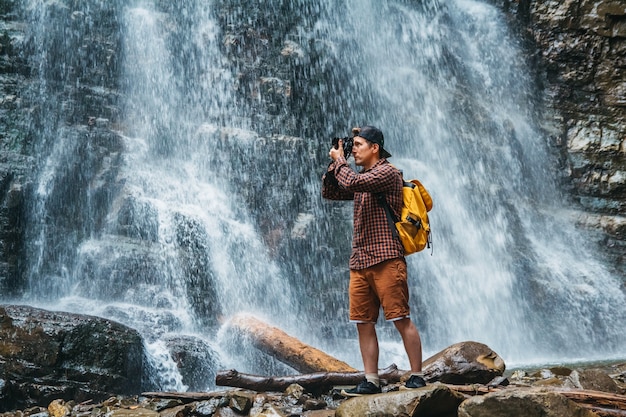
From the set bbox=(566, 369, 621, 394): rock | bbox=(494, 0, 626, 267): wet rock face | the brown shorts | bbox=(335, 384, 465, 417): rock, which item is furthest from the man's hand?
bbox=(494, 0, 626, 267): wet rock face

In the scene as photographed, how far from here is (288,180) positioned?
13781mm

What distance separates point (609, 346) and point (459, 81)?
343 inches

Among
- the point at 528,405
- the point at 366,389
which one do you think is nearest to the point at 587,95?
the point at 366,389

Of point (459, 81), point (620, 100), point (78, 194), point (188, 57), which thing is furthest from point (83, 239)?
point (620, 100)

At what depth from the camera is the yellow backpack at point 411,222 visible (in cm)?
435

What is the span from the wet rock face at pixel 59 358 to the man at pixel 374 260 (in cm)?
400

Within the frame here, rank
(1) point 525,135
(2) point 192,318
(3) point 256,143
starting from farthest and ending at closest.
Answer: (1) point 525,135 < (3) point 256,143 < (2) point 192,318

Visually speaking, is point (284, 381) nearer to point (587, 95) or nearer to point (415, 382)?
point (415, 382)

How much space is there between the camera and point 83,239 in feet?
38.1

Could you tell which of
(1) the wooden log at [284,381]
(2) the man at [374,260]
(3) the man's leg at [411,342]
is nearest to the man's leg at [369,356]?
(2) the man at [374,260]

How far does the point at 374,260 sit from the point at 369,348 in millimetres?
715

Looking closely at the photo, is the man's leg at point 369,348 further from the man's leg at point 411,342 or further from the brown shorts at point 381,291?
the man's leg at point 411,342

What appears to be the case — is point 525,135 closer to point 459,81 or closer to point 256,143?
point 459,81

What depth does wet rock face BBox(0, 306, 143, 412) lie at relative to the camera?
21.8 feet
